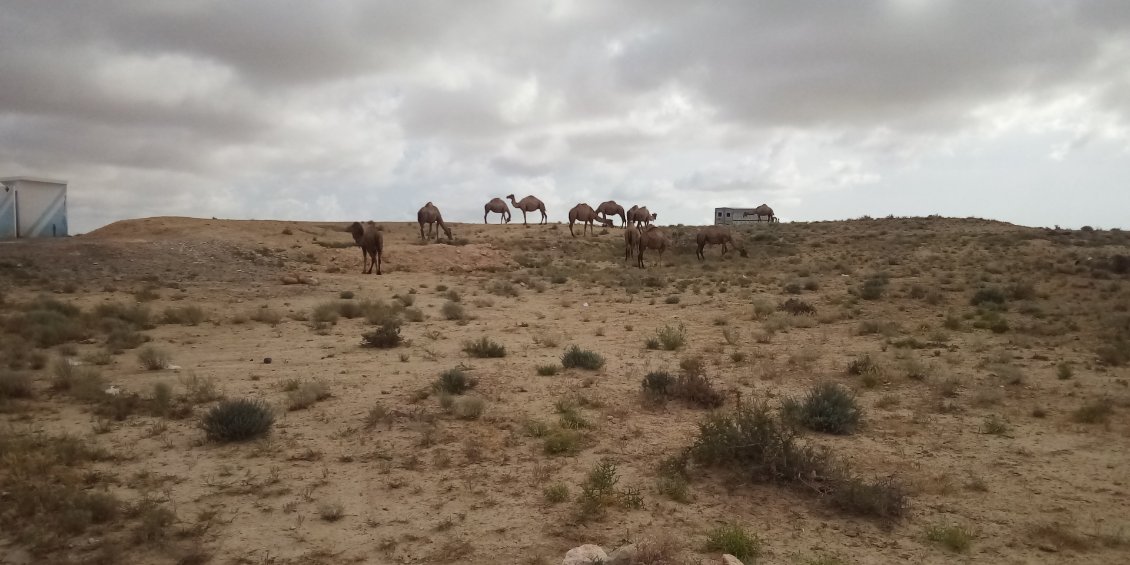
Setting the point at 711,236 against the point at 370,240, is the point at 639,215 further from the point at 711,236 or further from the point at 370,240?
the point at 370,240

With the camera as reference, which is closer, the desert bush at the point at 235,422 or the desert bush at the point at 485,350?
the desert bush at the point at 235,422

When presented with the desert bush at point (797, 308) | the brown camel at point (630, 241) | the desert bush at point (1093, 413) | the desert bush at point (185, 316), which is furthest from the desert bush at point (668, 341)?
the brown camel at point (630, 241)

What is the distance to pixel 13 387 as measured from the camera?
9164mm

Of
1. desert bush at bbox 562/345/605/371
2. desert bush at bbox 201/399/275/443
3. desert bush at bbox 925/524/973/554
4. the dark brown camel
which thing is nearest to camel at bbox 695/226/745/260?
the dark brown camel

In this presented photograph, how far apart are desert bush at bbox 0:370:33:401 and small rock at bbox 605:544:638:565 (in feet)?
29.6

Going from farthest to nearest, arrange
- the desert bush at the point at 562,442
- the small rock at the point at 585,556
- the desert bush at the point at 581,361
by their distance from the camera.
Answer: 1. the desert bush at the point at 581,361
2. the desert bush at the point at 562,442
3. the small rock at the point at 585,556

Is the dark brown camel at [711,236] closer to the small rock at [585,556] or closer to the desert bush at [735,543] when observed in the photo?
the desert bush at [735,543]

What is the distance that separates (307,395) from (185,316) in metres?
8.42

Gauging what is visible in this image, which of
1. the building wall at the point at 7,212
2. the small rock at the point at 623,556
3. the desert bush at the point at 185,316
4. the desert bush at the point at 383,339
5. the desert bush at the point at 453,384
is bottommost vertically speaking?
the small rock at the point at 623,556

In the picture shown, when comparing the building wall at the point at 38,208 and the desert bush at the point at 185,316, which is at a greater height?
the building wall at the point at 38,208

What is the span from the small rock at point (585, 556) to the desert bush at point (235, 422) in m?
4.69

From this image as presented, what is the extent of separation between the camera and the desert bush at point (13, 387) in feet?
30.1

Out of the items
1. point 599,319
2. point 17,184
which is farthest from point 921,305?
point 17,184

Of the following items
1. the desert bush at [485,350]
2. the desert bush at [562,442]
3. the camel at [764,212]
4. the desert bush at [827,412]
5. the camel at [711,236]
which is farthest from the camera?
the camel at [764,212]
